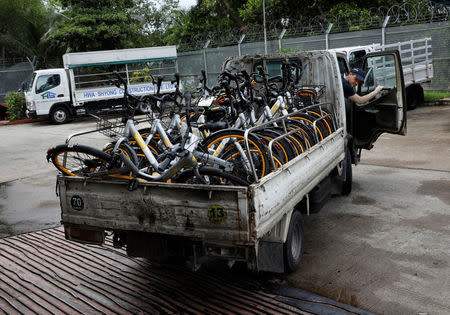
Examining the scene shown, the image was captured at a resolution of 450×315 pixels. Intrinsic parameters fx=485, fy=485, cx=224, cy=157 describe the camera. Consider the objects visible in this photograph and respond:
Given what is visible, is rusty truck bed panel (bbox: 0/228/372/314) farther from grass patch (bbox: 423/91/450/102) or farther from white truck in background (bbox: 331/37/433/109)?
grass patch (bbox: 423/91/450/102)

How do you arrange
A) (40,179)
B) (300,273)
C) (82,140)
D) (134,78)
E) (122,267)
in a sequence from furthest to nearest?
(134,78) < (82,140) < (40,179) < (122,267) < (300,273)

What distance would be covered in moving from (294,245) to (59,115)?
1595 centimetres

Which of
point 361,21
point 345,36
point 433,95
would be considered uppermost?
point 361,21

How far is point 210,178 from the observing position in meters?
4.34

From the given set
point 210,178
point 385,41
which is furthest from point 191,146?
point 385,41

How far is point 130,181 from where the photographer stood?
3984mm

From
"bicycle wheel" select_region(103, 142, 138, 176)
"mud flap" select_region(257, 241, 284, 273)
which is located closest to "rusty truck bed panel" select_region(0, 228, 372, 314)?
"mud flap" select_region(257, 241, 284, 273)

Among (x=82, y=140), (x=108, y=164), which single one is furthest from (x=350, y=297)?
(x=82, y=140)

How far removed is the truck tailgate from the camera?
3.62 m

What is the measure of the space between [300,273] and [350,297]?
63cm

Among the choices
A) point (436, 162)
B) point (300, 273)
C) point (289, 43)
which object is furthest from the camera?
point (289, 43)

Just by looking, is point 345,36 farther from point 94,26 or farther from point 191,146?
point 191,146

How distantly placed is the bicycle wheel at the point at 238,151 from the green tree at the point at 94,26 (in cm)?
1903

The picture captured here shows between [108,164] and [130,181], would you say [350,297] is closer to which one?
[130,181]
